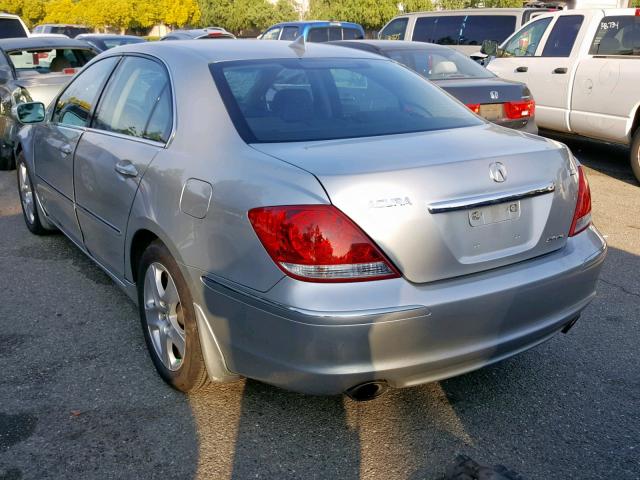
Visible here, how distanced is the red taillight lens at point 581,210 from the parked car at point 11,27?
1237 centimetres

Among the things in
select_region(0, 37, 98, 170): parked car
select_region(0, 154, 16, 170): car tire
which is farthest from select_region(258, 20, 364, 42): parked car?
select_region(0, 154, 16, 170): car tire

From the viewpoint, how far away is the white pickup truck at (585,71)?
25.6ft

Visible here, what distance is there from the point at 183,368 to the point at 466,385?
1.37 metres

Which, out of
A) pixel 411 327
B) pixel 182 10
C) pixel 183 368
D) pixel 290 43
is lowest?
pixel 182 10

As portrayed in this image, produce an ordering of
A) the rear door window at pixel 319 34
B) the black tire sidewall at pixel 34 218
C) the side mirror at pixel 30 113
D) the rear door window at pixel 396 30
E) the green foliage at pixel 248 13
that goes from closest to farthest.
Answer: the side mirror at pixel 30 113 → the black tire sidewall at pixel 34 218 → the rear door window at pixel 396 30 → the rear door window at pixel 319 34 → the green foliage at pixel 248 13

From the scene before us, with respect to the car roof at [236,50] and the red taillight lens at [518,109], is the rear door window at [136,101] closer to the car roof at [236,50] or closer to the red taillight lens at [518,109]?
the car roof at [236,50]

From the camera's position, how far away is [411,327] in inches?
101

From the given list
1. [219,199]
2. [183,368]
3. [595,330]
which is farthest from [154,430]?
[595,330]

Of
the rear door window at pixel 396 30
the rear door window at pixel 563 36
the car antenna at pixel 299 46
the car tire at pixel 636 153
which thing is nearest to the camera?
the car antenna at pixel 299 46

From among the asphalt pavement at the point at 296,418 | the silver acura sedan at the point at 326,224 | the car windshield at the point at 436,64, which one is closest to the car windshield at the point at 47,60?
the car windshield at the point at 436,64

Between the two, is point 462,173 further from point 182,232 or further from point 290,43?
point 290,43

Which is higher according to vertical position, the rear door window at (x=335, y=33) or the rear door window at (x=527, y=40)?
the rear door window at (x=527, y=40)

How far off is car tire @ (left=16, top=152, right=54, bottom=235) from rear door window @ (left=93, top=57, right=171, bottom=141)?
1.74 meters

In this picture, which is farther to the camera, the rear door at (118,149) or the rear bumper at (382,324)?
the rear door at (118,149)
